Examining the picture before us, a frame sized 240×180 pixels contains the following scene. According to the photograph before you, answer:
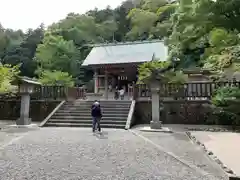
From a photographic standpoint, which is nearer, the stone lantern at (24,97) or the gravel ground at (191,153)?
the gravel ground at (191,153)

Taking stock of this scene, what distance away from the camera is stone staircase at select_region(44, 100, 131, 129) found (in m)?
12.5

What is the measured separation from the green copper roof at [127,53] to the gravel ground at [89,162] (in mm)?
15159

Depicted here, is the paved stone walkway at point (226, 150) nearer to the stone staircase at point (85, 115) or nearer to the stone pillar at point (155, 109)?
the stone pillar at point (155, 109)

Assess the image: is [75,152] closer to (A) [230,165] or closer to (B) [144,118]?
(A) [230,165]

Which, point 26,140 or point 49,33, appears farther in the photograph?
point 49,33

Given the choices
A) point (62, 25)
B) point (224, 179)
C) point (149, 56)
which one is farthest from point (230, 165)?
point (62, 25)

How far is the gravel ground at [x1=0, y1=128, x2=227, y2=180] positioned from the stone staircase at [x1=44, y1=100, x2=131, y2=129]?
4.53 meters

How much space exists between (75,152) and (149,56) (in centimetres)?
1712

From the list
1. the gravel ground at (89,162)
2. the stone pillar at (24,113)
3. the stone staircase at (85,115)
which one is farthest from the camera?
the stone pillar at (24,113)

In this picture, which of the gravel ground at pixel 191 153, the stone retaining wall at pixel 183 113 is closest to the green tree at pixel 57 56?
the stone retaining wall at pixel 183 113

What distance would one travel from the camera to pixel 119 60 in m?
22.6

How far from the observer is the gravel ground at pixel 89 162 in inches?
178

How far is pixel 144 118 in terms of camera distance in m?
13.9

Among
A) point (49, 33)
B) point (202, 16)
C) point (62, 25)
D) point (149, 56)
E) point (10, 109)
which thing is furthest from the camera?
point (62, 25)
